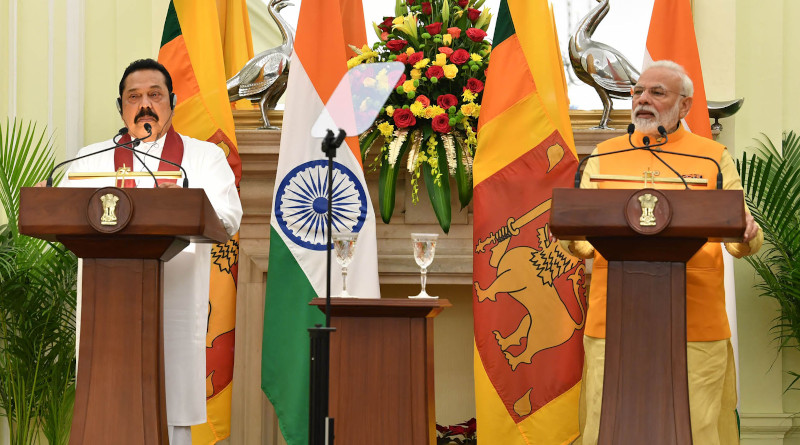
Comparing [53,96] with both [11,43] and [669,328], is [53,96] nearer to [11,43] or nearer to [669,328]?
[11,43]

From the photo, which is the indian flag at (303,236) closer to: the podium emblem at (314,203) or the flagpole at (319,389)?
the podium emblem at (314,203)

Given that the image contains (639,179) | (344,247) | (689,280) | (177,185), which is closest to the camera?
(639,179)

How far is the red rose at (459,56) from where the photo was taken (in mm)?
4234

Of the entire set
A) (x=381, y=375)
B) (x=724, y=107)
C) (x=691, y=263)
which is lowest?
(x=381, y=375)

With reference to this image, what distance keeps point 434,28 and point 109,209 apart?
214 cm

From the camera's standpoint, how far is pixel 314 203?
4.06 m

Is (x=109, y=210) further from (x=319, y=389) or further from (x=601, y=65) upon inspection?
(x=601, y=65)

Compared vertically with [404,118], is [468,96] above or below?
above

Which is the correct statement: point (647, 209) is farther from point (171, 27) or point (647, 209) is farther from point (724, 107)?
point (171, 27)

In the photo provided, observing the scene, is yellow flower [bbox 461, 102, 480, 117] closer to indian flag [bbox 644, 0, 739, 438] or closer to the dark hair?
indian flag [bbox 644, 0, 739, 438]

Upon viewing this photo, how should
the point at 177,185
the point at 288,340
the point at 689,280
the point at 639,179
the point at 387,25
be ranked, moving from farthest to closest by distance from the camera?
the point at 387,25 → the point at 288,340 → the point at 689,280 → the point at 177,185 → the point at 639,179

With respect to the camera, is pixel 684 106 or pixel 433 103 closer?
pixel 684 106

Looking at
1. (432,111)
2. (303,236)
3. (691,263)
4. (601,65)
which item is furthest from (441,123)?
(691,263)

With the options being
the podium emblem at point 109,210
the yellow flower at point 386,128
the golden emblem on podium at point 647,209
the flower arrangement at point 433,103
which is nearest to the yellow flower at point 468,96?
the flower arrangement at point 433,103
